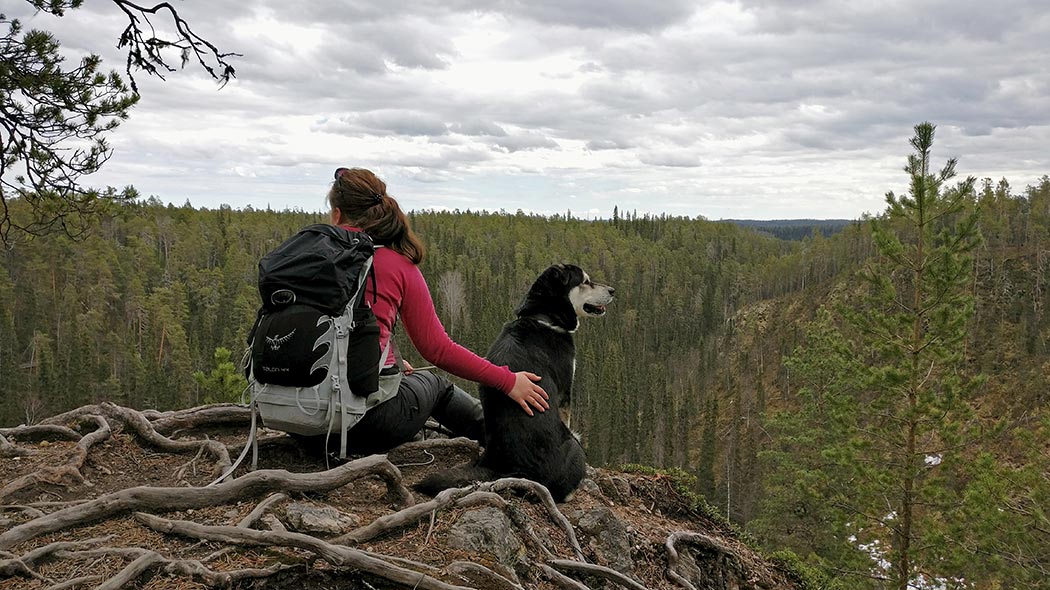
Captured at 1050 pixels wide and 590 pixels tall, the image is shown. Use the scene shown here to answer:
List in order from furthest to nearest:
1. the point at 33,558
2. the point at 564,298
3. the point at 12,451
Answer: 1. the point at 564,298
2. the point at 12,451
3. the point at 33,558

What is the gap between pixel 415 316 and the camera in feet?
13.8

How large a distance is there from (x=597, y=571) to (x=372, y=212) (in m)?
2.42

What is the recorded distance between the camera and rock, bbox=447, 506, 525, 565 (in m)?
3.59

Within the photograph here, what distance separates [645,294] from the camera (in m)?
111

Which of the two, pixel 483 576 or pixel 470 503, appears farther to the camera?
pixel 470 503

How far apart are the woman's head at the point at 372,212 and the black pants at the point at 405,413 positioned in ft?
3.02

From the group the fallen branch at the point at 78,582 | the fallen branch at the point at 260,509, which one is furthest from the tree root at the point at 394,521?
the fallen branch at the point at 78,582

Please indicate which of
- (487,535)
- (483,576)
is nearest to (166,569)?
(483,576)

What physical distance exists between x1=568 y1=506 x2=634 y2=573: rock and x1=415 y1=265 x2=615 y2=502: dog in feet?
0.93

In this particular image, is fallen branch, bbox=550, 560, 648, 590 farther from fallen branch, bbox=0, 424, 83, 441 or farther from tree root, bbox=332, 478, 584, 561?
fallen branch, bbox=0, 424, 83, 441

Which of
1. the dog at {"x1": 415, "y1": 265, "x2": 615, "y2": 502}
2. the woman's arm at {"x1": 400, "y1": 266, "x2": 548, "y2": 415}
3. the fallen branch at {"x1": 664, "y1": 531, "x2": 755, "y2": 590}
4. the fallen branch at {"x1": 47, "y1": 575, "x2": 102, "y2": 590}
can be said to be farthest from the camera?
the fallen branch at {"x1": 664, "y1": 531, "x2": 755, "y2": 590}

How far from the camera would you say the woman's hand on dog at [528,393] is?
436 centimetres

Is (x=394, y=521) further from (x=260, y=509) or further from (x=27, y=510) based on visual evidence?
(x=27, y=510)

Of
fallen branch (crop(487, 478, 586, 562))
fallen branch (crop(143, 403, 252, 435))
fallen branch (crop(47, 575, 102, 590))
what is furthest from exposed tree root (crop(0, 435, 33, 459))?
fallen branch (crop(487, 478, 586, 562))
